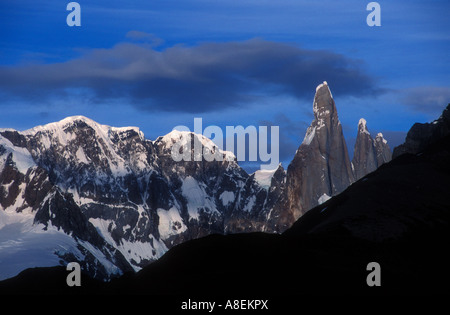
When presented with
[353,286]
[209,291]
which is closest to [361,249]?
[353,286]

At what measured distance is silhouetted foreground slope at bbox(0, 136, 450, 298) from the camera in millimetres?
102312

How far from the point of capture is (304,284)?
341 ft

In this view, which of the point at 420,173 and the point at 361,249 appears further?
the point at 420,173

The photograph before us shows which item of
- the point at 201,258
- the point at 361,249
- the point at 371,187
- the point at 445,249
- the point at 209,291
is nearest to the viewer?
the point at 209,291

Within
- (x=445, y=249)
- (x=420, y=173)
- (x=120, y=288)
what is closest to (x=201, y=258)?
(x=120, y=288)

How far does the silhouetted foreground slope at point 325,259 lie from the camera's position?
102312 mm

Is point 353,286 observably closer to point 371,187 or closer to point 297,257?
point 297,257

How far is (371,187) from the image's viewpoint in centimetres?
18675

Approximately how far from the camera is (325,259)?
122 m

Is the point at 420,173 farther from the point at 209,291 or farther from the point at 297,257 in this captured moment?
the point at 209,291

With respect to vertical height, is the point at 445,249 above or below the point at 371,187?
below
